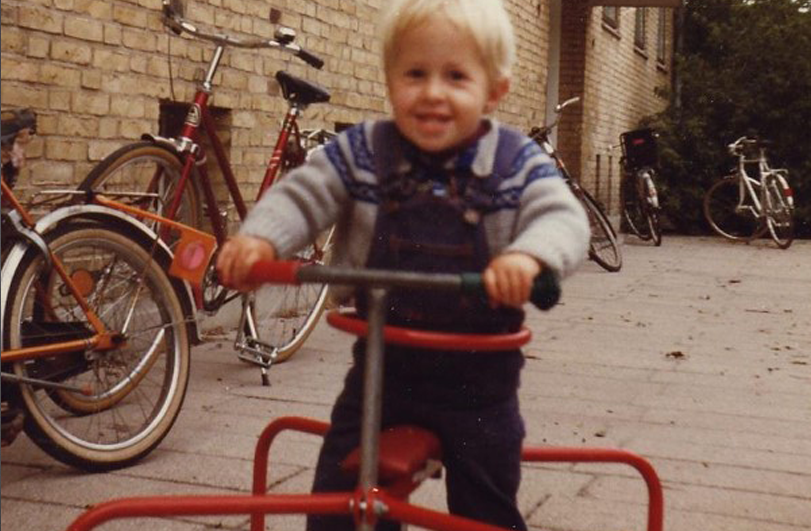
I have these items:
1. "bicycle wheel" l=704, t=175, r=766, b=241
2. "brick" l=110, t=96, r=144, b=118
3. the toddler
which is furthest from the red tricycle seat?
"bicycle wheel" l=704, t=175, r=766, b=241

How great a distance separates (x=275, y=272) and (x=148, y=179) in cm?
357

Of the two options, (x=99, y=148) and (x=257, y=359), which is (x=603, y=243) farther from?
(x=257, y=359)

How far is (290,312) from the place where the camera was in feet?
21.5

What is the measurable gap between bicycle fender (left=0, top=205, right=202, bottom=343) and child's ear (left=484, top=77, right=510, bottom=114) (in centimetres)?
198

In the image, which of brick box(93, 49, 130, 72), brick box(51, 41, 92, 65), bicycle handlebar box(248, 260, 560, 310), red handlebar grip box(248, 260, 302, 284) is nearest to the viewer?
bicycle handlebar box(248, 260, 560, 310)

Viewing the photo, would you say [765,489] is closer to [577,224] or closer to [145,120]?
[577,224]

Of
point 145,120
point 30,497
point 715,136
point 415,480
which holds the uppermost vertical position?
point 715,136

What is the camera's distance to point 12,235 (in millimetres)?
3961

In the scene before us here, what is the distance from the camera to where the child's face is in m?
2.20

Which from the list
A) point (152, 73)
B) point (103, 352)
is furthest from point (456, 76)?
point (152, 73)

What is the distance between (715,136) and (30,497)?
15359 mm

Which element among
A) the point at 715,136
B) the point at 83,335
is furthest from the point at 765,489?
the point at 715,136

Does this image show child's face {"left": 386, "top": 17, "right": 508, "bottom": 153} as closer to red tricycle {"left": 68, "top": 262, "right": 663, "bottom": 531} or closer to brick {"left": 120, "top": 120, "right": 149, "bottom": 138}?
red tricycle {"left": 68, "top": 262, "right": 663, "bottom": 531}

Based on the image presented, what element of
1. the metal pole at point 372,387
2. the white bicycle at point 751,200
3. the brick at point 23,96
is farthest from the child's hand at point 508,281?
the white bicycle at point 751,200
